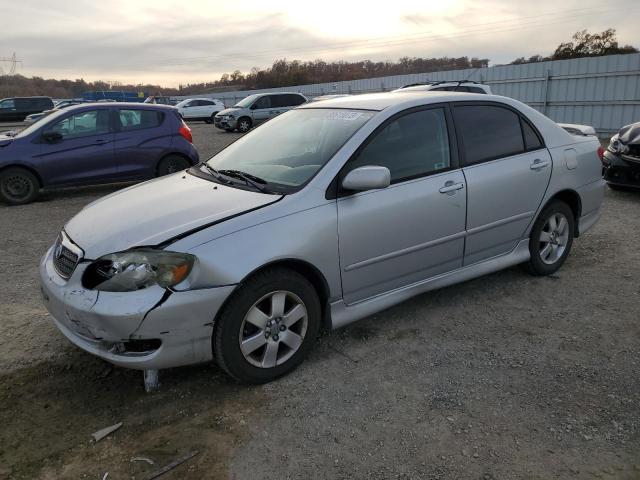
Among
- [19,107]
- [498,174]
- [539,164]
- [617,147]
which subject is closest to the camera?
[498,174]

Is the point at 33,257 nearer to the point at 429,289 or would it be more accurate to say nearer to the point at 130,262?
the point at 130,262

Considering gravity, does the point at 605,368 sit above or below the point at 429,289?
below

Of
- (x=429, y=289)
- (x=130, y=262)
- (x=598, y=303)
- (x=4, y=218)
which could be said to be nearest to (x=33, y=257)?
(x=4, y=218)

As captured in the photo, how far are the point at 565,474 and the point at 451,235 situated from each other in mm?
1811

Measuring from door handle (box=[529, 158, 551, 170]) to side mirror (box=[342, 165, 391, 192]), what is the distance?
5.61ft

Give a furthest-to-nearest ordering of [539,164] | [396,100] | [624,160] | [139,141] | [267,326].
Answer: [139,141], [624,160], [539,164], [396,100], [267,326]

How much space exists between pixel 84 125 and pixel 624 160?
27.7 feet

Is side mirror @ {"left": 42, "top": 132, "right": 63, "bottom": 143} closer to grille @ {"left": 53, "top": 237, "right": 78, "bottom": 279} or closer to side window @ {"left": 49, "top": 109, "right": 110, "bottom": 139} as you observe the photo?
side window @ {"left": 49, "top": 109, "right": 110, "bottom": 139}

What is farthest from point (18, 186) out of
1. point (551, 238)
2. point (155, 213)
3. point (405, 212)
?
point (551, 238)

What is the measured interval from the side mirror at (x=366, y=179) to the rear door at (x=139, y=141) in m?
6.72

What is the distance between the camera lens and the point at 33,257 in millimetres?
5664

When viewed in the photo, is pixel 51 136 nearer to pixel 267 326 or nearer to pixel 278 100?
pixel 267 326

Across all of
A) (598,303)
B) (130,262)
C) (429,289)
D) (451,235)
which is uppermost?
(130,262)

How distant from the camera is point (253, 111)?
23156 mm
